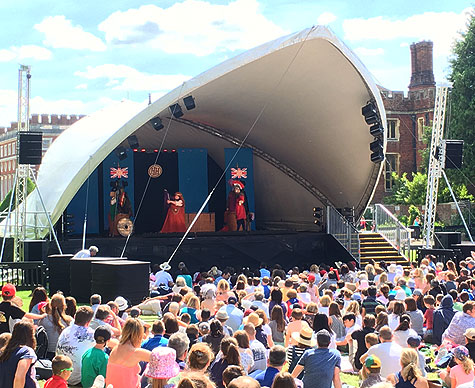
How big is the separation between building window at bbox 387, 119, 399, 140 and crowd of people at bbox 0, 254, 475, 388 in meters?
32.5

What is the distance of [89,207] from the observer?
23.2 m

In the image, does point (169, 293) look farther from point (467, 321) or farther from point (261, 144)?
point (261, 144)

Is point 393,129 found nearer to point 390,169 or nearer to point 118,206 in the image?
point 390,169

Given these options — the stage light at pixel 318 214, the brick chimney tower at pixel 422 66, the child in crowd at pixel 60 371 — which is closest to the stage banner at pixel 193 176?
the stage light at pixel 318 214

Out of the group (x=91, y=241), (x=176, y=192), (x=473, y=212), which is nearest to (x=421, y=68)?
(x=473, y=212)

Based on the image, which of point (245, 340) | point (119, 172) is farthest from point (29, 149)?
point (245, 340)

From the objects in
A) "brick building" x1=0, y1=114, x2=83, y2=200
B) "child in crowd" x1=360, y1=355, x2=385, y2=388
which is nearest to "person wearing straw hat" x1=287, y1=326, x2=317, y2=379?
"child in crowd" x1=360, y1=355, x2=385, y2=388

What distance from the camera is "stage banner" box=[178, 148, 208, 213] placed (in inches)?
956

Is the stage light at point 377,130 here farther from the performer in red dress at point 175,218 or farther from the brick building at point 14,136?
the brick building at point 14,136

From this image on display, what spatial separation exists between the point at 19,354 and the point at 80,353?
1586 millimetres

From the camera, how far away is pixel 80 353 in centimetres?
655

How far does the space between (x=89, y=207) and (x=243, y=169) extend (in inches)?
208

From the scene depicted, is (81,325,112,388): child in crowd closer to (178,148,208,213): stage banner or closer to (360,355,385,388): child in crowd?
(360,355,385,388): child in crowd

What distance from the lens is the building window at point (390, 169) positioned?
42.7 m
